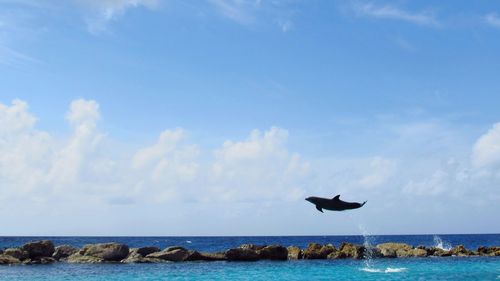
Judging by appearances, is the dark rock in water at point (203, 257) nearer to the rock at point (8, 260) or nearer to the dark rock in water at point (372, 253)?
the dark rock in water at point (372, 253)

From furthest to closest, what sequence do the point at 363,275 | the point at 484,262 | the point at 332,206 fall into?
the point at 484,262
the point at 363,275
the point at 332,206

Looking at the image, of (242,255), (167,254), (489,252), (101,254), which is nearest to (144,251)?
(167,254)

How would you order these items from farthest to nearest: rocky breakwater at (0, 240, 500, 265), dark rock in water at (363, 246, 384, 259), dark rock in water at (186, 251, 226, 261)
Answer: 1. dark rock in water at (363, 246, 384, 259)
2. dark rock in water at (186, 251, 226, 261)
3. rocky breakwater at (0, 240, 500, 265)

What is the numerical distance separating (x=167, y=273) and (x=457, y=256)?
34433mm

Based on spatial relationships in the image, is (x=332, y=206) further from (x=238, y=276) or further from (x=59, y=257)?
(x=59, y=257)

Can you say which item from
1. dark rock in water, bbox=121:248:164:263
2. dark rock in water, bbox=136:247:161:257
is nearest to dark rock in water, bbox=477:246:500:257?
dark rock in water, bbox=136:247:161:257

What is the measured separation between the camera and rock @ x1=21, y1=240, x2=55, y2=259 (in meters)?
53.9

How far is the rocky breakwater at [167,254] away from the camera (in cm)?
5325

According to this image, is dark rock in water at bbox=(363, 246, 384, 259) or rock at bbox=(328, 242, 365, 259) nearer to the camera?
rock at bbox=(328, 242, 365, 259)

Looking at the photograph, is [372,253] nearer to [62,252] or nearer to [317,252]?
[317,252]

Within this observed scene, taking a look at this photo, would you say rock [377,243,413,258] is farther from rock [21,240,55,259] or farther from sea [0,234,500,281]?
rock [21,240,55,259]

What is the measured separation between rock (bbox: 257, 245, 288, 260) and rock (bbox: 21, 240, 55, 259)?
20.7m

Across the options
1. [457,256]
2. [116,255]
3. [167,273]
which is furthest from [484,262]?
[116,255]

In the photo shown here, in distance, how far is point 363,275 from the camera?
41.3 m
